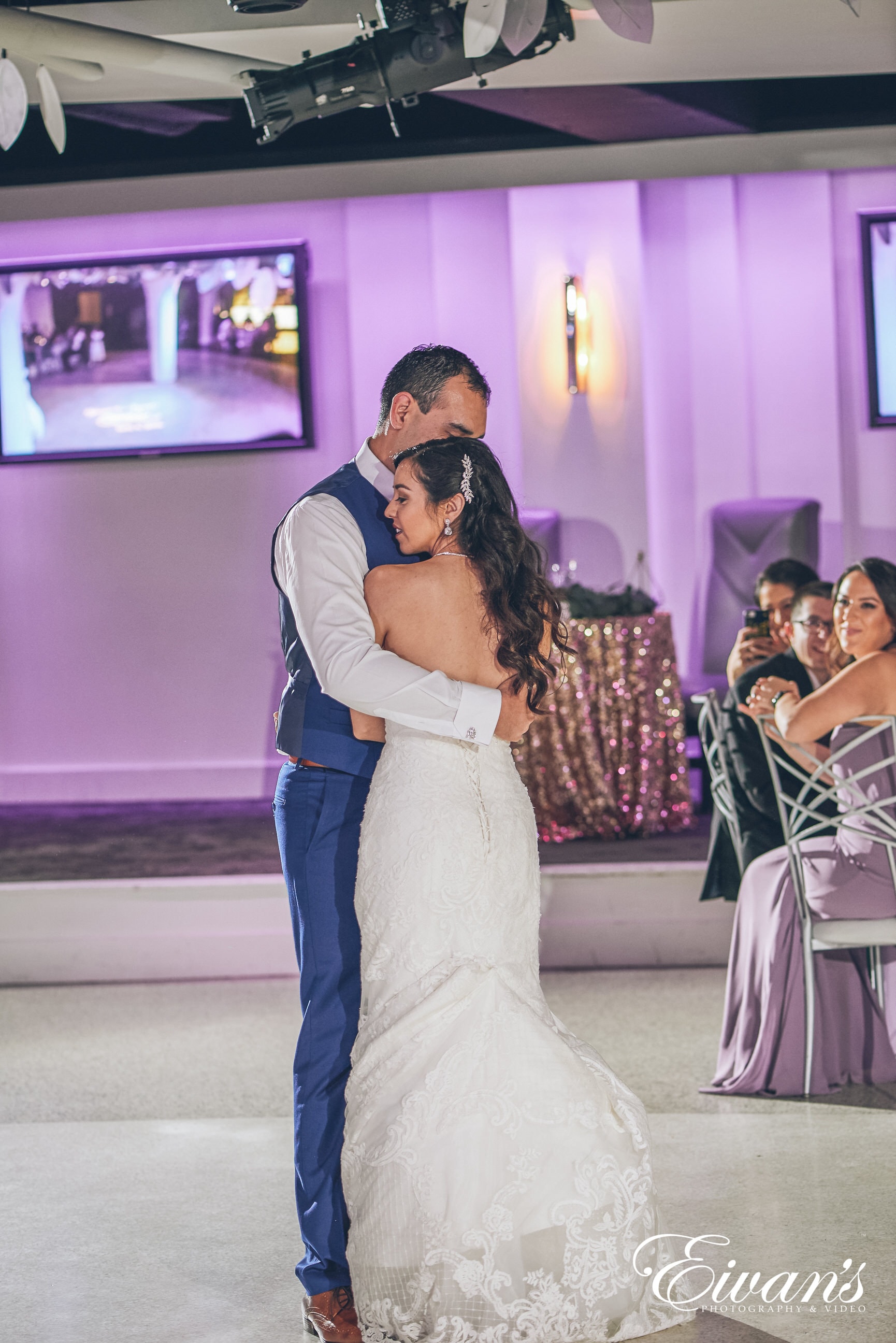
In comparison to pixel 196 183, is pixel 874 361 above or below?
below

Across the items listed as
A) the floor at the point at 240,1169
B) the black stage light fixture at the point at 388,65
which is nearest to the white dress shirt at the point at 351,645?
the floor at the point at 240,1169

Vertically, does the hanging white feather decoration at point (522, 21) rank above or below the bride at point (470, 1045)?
above

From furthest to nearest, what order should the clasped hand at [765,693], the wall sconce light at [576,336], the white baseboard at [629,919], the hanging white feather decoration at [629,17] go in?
the wall sconce light at [576,336] → the white baseboard at [629,919] → the hanging white feather decoration at [629,17] → the clasped hand at [765,693]

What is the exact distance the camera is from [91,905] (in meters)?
4.79

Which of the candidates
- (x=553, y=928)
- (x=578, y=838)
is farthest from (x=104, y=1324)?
(x=578, y=838)

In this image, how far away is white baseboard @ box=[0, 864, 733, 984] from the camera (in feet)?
15.2

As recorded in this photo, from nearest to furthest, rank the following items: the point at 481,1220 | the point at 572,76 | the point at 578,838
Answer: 1. the point at 481,1220
2. the point at 578,838
3. the point at 572,76

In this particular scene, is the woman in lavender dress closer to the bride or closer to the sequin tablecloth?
the bride

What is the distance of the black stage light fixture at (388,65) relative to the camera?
5.32m

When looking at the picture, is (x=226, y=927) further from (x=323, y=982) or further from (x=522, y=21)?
(x=522, y=21)

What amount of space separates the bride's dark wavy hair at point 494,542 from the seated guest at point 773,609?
2.29 meters

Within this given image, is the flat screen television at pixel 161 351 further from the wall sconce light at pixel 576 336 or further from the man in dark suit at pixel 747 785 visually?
the man in dark suit at pixel 747 785

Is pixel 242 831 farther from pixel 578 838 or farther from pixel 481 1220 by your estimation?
pixel 481 1220

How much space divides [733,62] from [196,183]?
9.84 ft
